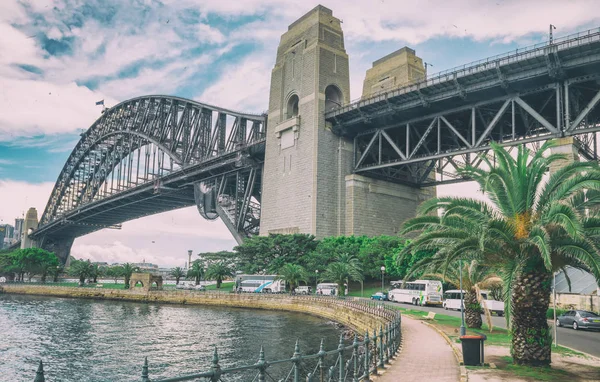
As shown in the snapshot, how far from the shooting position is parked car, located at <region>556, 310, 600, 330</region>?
109ft

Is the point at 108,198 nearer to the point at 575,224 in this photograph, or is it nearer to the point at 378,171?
the point at 378,171

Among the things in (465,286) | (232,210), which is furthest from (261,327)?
(232,210)

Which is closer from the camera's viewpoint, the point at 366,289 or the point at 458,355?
the point at 458,355

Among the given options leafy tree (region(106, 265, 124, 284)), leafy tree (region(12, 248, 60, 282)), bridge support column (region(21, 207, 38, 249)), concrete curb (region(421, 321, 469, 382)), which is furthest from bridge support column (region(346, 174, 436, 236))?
bridge support column (region(21, 207, 38, 249))

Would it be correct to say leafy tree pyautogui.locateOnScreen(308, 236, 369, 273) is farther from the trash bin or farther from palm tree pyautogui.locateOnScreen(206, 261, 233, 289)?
the trash bin

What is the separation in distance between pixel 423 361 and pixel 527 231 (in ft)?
19.9

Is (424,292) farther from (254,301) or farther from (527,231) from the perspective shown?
(527,231)

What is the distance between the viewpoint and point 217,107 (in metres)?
101

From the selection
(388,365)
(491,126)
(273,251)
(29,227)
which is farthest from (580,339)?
(29,227)

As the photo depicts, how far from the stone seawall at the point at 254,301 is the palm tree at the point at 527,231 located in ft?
30.2

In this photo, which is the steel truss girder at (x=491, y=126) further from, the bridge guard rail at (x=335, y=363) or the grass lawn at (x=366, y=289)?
the bridge guard rail at (x=335, y=363)

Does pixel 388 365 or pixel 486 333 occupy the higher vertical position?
pixel 486 333

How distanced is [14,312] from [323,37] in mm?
52768

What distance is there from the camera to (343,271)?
61125mm
